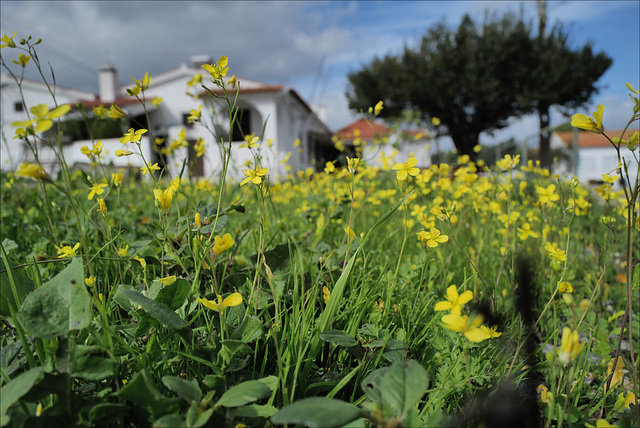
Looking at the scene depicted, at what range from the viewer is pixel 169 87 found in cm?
1783

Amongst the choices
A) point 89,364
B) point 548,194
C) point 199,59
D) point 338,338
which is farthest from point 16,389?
point 199,59

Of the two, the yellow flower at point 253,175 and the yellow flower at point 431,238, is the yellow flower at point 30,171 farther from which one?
the yellow flower at point 431,238

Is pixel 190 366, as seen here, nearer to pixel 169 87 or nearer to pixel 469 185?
pixel 469 185

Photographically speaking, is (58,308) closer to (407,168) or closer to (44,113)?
(44,113)

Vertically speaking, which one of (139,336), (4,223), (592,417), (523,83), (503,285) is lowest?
(592,417)

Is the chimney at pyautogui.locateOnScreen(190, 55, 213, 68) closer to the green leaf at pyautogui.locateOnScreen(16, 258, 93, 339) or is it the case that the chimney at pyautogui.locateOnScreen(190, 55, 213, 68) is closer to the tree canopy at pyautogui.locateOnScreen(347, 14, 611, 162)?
the tree canopy at pyautogui.locateOnScreen(347, 14, 611, 162)

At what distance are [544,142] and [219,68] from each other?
16.4 metres

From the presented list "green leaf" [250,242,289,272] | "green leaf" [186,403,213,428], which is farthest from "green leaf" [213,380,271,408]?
"green leaf" [250,242,289,272]

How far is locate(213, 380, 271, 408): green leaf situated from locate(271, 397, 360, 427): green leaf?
0.08 metres

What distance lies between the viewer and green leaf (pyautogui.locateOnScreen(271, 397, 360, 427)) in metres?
0.45

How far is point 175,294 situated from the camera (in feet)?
2.49

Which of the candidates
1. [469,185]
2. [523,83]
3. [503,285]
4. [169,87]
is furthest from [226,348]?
[523,83]

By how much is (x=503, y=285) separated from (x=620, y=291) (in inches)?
20.0

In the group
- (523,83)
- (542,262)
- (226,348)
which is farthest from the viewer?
(523,83)
